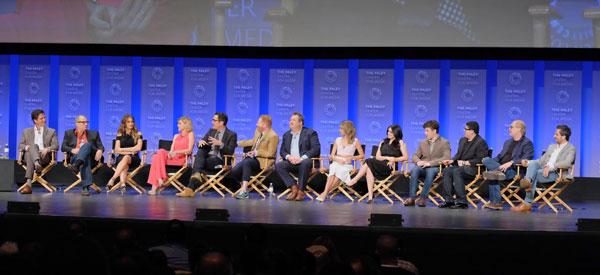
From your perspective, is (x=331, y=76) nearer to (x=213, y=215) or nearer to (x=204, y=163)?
(x=204, y=163)

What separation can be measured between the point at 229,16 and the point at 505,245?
19.8 feet

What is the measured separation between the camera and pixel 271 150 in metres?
9.51

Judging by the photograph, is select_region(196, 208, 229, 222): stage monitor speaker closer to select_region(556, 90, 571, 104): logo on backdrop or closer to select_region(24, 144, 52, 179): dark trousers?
select_region(24, 144, 52, 179): dark trousers

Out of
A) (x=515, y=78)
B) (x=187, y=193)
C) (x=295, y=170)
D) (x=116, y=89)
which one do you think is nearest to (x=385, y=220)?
(x=295, y=170)

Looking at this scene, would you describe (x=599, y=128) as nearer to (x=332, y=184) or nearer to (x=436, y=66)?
(x=436, y=66)

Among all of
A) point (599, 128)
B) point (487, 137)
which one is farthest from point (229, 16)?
point (599, 128)

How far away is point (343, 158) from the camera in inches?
365

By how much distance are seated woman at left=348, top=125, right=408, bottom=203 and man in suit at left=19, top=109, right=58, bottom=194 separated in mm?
3773

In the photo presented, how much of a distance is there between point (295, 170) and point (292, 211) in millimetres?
1921

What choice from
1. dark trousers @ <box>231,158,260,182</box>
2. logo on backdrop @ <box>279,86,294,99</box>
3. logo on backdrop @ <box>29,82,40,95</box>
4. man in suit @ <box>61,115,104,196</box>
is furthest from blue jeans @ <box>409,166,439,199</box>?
logo on backdrop @ <box>29,82,40,95</box>

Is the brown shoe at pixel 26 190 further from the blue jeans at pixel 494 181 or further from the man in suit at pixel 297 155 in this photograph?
the blue jeans at pixel 494 181

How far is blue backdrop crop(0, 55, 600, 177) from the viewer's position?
1095 centimetres

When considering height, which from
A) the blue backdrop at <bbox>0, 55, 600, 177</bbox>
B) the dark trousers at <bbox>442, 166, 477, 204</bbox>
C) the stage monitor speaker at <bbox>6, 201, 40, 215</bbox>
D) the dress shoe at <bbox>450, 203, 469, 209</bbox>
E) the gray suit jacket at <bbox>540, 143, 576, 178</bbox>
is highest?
the blue backdrop at <bbox>0, 55, 600, 177</bbox>

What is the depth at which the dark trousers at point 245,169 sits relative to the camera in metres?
9.38
